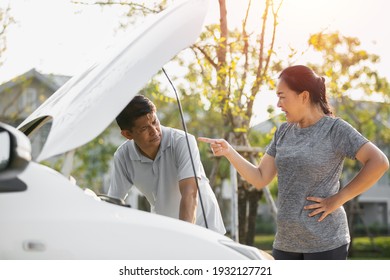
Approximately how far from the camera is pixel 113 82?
259 centimetres

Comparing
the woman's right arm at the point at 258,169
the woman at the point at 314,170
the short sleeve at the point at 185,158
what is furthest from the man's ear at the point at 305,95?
the short sleeve at the point at 185,158

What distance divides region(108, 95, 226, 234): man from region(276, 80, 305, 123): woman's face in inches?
18.4

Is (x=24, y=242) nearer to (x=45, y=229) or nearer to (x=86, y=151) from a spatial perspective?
(x=45, y=229)

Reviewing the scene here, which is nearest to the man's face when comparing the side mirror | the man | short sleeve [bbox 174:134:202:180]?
the man

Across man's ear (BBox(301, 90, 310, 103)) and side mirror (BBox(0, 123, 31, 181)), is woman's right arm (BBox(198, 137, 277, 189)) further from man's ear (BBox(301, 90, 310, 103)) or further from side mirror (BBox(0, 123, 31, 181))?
side mirror (BBox(0, 123, 31, 181))

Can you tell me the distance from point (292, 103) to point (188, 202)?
0.67 metres

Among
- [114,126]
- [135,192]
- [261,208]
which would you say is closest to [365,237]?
[261,208]

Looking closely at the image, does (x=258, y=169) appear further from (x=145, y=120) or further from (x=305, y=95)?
(x=145, y=120)

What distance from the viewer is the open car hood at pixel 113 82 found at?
2.44 meters

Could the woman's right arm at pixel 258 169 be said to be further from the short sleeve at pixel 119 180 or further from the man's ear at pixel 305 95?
the short sleeve at pixel 119 180

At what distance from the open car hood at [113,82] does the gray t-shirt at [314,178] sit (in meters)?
0.78

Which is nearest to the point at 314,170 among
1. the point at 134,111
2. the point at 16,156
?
the point at 134,111

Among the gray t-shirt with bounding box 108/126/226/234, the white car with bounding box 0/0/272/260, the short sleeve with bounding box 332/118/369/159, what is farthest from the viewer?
the gray t-shirt with bounding box 108/126/226/234

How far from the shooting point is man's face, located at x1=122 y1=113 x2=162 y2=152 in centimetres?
348
